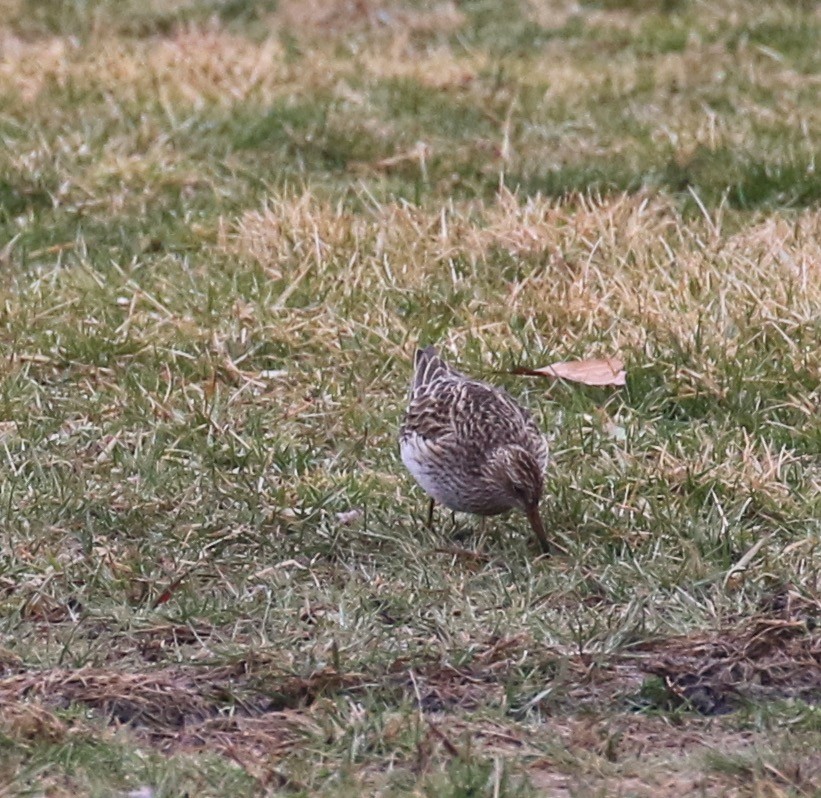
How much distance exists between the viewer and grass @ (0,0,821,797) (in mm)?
4539

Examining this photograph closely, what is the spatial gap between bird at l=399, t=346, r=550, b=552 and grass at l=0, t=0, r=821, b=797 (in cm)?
16

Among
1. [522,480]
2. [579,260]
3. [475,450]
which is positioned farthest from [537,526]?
[579,260]

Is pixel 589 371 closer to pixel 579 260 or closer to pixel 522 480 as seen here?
pixel 579 260

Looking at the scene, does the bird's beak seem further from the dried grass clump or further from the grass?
the dried grass clump

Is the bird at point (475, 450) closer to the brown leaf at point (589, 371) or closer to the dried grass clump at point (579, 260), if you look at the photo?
the brown leaf at point (589, 371)

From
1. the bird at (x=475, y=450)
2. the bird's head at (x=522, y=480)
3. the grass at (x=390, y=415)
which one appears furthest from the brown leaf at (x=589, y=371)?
the bird's head at (x=522, y=480)

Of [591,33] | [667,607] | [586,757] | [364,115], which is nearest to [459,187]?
[364,115]

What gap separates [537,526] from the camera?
18.1 ft

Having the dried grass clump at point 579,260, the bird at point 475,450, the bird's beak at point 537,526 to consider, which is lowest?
the dried grass clump at point 579,260

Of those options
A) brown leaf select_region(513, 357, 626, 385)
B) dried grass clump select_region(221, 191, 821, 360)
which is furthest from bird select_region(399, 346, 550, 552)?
dried grass clump select_region(221, 191, 821, 360)

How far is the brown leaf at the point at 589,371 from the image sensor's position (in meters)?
6.56

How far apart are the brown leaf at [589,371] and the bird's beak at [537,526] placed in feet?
3.63

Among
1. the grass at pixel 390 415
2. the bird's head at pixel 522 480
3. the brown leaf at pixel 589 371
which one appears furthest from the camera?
the brown leaf at pixel 589 371

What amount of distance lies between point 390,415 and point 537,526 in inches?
44.4
